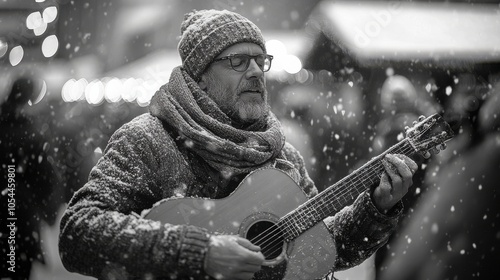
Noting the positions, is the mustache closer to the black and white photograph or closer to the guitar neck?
the black and white photograph

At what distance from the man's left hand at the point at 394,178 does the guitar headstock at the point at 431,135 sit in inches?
4.0

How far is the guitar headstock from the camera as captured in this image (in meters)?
2.10

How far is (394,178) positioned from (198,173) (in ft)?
2.67

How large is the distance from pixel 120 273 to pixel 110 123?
114 inches

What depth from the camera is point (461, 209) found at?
4223 millimetres

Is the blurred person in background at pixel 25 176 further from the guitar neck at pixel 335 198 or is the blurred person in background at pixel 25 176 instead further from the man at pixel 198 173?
the guitar neck at pixel 335 198

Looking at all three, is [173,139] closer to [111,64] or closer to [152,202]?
[152,202]

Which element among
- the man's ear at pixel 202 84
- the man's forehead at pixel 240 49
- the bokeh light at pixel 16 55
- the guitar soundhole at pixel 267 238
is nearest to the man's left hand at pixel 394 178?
the guitar soundhole at pixel 267 238

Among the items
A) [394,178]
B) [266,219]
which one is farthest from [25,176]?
[394,178]

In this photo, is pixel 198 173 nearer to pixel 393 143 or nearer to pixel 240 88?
pixel 240 88

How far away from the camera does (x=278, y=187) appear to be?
2027 millimetres

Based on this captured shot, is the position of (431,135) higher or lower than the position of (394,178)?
higher

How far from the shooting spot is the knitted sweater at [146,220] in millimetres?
1733

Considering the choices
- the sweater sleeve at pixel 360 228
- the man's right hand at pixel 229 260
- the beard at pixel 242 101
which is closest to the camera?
the man's right hand at pixel 229 260
